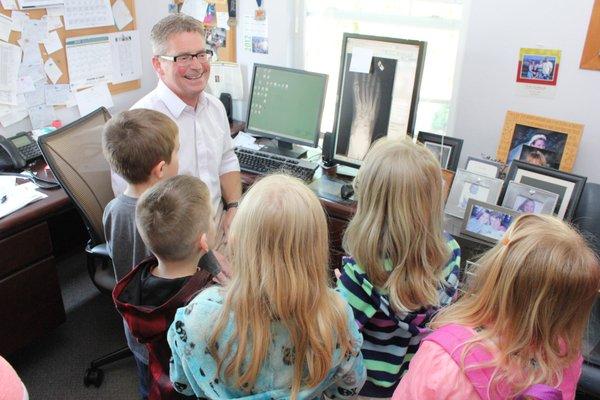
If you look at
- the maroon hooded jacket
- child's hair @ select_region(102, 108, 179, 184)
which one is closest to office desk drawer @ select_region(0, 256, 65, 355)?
child's hair @ select_region(102, 108, 179, 184)

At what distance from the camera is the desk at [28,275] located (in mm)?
1750

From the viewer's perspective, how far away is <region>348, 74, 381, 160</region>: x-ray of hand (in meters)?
2.02

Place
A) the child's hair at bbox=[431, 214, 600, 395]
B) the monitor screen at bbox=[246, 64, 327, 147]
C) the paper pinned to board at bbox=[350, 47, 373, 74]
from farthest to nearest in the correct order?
the monitor screen at bbox=[246, 64, 327, 147] → the paper pinned to board at bbox=[350, 47, 373, 74] → the child's hair at bbox=[431, 214, 600, 395]

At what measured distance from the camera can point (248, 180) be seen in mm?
2193

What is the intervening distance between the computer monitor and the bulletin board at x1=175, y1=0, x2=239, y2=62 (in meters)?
0.43

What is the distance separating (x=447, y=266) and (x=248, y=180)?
1147 mm

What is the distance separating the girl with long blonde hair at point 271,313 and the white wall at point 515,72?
1.45 meters

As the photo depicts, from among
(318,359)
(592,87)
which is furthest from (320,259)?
(592,87)

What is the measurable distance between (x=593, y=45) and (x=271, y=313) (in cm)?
167

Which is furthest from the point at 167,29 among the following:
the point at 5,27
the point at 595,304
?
the point at 595,304

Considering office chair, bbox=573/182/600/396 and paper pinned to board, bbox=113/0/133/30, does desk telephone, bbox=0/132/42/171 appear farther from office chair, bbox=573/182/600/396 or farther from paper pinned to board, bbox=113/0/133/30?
office chair, bbox=573/182/600/396

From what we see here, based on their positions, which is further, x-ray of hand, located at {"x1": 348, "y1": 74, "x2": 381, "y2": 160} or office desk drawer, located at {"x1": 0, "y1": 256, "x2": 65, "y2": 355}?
x-ray of hand, located at {"x1": 348, "y1": 74, "x2": 381, "y2": 160}

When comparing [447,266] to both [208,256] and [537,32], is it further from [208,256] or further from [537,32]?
[537,32]

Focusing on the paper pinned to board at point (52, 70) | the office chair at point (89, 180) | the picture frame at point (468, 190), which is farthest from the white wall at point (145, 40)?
the picture frame at point (468, 190)
